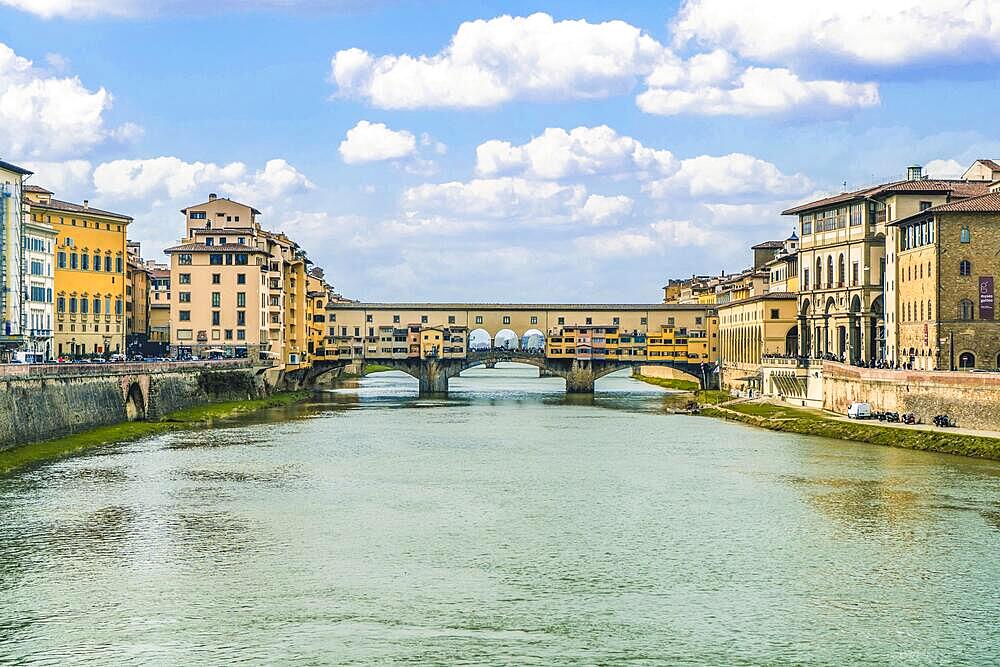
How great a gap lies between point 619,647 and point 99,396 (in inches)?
2010

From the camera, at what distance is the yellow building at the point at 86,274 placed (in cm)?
9456

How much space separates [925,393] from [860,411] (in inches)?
269

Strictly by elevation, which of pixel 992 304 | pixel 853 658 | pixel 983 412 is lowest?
pixel 853 658

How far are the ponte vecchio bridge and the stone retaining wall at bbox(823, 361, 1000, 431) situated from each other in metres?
62.0

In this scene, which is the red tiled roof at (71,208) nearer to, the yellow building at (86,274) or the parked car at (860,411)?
the yellow building at (86,274)

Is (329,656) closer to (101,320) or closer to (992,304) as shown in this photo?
(992,304)

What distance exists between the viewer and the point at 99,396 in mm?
72312

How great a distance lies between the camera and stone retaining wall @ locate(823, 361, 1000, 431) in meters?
63.3

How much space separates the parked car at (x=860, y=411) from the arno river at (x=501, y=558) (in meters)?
13.6

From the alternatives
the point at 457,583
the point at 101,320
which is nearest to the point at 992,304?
the point at 457,583

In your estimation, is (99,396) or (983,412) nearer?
(983,412)

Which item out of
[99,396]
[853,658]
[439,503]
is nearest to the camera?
[853,658]

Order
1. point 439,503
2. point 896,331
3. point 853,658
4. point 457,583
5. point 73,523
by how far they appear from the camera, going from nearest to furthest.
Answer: point 853,658
point 457,583
point 73,523
point 439,503
point 896,331

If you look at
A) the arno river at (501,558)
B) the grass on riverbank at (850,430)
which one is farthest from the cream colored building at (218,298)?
the arno river at (501,558)
